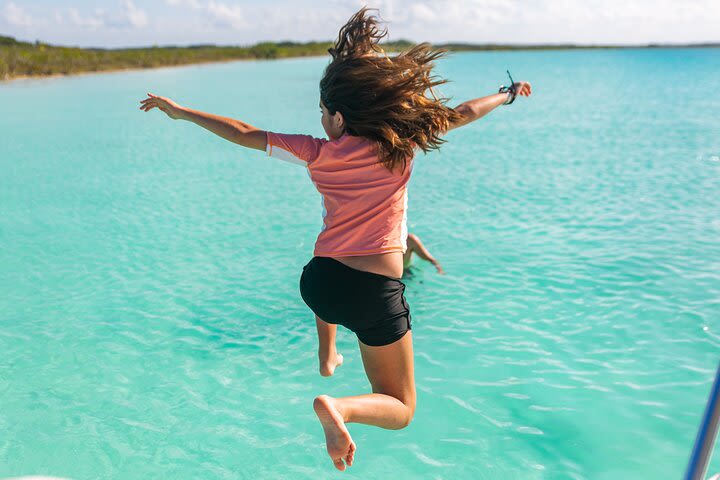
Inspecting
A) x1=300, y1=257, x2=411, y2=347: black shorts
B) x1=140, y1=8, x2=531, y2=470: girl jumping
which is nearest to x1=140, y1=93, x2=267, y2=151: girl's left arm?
x1=140, y1=8, x2=531, y2=470: girl jumping

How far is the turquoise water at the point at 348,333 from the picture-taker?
425 centimetres

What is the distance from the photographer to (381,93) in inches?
99.7

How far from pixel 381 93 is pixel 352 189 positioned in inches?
15.9

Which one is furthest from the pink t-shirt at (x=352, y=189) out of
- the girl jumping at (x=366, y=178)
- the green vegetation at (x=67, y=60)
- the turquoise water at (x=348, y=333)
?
the green vegetation at (x=67, y=60)

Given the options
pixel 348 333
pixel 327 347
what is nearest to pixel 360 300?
pixel 327 347

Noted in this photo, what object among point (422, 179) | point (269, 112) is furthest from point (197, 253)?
point (269, 112)

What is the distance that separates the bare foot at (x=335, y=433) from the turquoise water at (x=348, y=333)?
5.77ft

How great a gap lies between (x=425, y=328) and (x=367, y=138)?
374 centimetres

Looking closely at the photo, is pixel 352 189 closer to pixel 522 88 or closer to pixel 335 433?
pixel 335 433

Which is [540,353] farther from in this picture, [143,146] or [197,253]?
[143,146]

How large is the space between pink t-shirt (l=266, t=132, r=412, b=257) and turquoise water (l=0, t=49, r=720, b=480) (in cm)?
204

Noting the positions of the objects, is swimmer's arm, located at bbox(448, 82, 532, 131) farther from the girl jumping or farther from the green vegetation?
the green vegetation

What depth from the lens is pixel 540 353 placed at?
18.1ft

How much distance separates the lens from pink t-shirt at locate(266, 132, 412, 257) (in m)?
2.56
